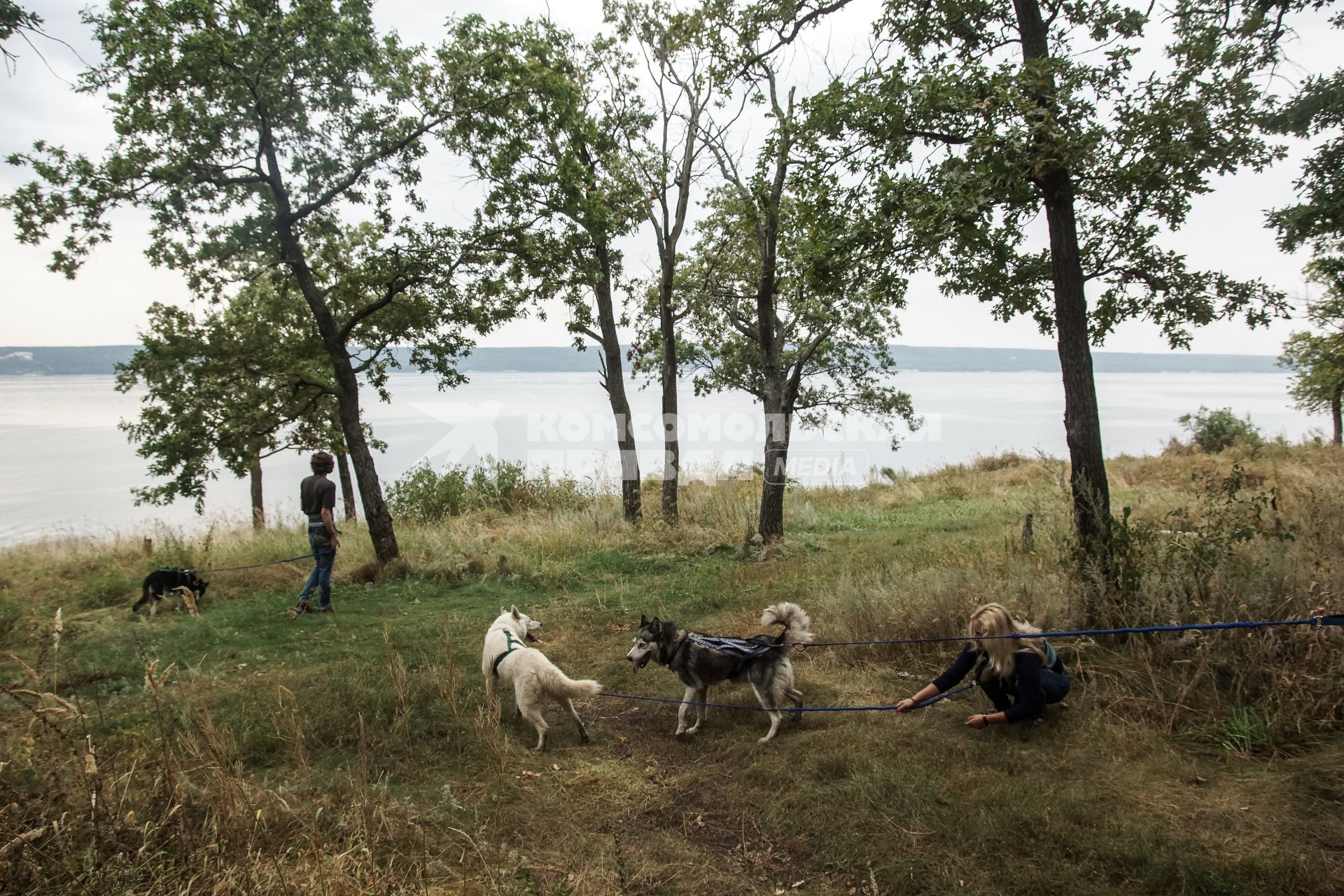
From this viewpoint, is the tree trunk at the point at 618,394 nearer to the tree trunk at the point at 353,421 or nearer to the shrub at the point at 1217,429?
the tree trunk at the point at 353,421

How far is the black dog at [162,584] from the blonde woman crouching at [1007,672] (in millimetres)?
9756

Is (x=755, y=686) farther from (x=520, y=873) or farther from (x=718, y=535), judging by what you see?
(x=718, y=535)

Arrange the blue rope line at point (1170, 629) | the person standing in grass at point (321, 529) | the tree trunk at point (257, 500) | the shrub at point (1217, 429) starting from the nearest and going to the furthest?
the blue rope line at point (1170, 629) < the person standing in grass at point (321, 529) < the tree trunk at point (257, 500) < the shrub at point (1217, 429)

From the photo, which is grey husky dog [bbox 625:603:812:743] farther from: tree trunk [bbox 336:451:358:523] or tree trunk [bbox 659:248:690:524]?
tree trunk [bbox 336:451:358:523]

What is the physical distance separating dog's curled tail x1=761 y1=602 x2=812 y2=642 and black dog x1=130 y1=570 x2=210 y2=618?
844 cm

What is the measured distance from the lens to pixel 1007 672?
5.26 meters

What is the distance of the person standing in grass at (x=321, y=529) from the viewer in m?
9.78

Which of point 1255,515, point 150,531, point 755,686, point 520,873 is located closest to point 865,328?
point 1255,515

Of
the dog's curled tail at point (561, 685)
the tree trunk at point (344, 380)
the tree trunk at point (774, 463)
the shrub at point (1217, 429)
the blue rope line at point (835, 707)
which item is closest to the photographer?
the blue rope line at point (835, 707)

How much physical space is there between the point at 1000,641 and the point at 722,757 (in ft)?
7.51

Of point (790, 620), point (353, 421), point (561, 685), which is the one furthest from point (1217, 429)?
point (561, 685)

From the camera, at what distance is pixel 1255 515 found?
22.3 feet

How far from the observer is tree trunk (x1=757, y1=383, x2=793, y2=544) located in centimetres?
1396

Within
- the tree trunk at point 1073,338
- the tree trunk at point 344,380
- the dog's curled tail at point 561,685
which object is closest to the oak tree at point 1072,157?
the tree trunk at point 1073,338
